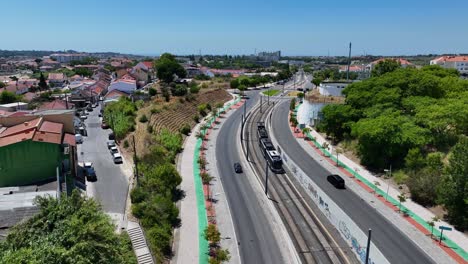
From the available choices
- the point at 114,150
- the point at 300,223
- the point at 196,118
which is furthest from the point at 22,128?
the point at 196,118

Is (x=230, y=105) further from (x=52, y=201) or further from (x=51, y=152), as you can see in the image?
(x=52, y=201)

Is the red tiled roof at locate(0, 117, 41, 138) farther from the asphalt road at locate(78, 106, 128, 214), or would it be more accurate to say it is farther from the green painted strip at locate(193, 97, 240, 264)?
the green painted strip at locate(193, 97, 240, 264)

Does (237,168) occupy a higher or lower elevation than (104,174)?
higher

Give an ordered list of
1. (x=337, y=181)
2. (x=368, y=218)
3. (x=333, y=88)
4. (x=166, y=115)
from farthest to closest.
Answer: (x=333, y=88) < (x=166, y=115) < (x=337, y=181) < (x=368, y=218)

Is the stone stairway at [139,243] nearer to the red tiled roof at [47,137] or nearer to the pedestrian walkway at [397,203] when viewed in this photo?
the red tiled roof at [47,137]

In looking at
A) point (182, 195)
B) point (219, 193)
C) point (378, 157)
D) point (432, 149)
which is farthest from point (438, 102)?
point (182, 195)

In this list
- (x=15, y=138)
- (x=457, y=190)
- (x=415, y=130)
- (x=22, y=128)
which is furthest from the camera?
(x=415, y=130)

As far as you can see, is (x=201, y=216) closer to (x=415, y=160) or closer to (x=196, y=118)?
(x=415, y=160)
